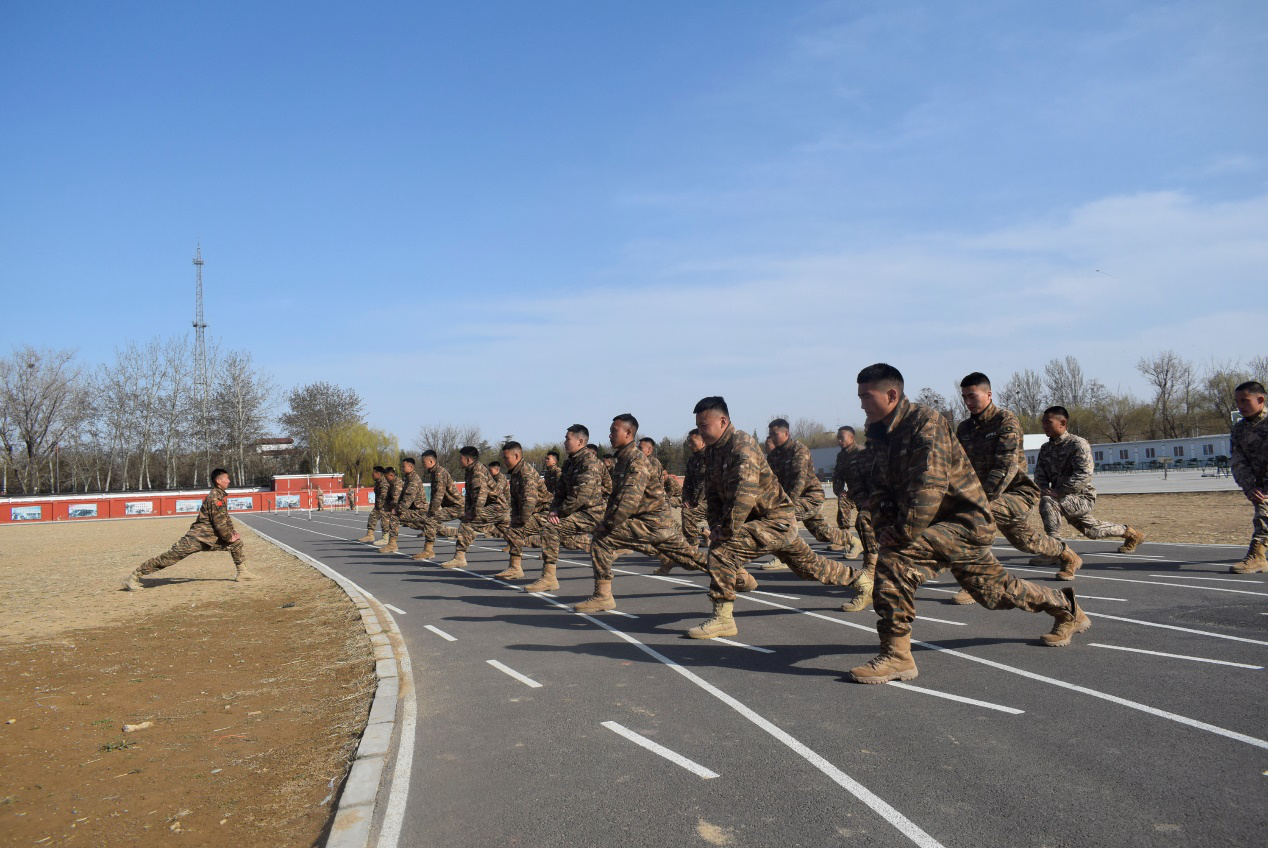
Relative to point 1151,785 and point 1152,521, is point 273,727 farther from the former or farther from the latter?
point 1152,521

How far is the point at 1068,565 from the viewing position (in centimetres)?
976

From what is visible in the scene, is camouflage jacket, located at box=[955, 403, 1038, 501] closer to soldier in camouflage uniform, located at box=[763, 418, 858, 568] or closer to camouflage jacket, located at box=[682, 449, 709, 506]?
soldier in camouflage uniform, located at box=[763, 418, 858, 568]

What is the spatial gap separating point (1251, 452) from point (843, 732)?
8.91m

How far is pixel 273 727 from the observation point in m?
5.61

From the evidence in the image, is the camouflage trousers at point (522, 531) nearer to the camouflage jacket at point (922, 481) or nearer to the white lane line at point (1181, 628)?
the camouflage jacket at point (922, 481)

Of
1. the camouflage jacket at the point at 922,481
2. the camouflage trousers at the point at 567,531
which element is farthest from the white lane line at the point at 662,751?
the camouflage trousers at the point at 567,531

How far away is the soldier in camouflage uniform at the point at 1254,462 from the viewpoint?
1012 cm

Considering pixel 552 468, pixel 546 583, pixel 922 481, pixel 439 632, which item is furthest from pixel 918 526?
pixel 552 468

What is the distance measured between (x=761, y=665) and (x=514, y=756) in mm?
2516

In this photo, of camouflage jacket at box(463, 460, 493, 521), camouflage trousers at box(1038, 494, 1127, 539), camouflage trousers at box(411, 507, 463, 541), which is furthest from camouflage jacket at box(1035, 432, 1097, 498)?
camouflage trousers at box(411, 507, 463, 541)

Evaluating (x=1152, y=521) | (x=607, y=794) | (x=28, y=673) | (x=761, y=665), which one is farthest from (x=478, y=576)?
(x=1152, y=521)

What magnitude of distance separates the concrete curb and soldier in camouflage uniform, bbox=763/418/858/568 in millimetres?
6102

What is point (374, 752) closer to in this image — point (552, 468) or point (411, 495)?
point (552, 468)

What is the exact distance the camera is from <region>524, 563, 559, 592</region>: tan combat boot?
38.2ft
